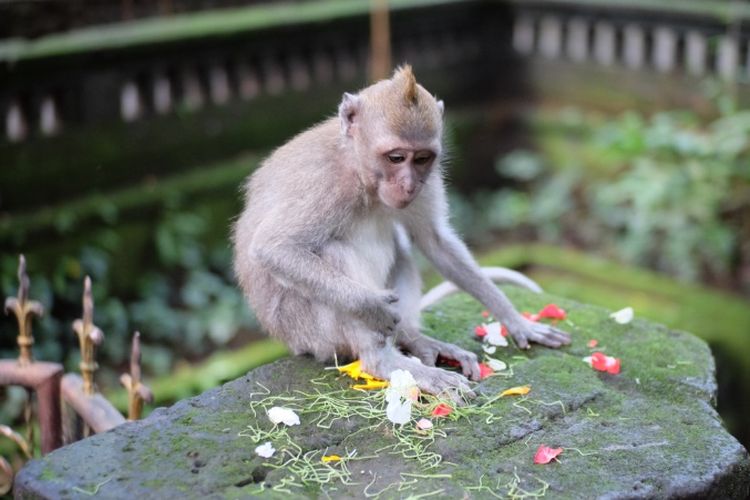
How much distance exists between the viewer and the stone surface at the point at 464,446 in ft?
11.9

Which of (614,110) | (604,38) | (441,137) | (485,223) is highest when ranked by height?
(441,137)

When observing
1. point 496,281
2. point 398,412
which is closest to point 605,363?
point 398,412

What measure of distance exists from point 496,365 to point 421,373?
0.42 m

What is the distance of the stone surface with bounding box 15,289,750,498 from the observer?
3.64 meters

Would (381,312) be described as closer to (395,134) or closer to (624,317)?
(395,134)

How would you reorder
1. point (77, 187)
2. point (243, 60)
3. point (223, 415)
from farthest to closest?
point (243, 60), point (77, 187), point (223, 415)

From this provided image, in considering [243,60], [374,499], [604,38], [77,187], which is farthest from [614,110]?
[374,499]

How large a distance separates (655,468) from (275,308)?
5.77 feet

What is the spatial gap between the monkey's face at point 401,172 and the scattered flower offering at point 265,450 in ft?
3.93

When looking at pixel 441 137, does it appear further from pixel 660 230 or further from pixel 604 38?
pixel 604 38

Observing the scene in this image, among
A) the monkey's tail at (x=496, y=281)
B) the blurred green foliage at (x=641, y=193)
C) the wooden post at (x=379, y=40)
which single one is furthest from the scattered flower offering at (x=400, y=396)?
Answer: the wooden post at (x=379, y=40)

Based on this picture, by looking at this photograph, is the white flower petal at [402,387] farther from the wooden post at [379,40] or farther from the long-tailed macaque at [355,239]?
the wooden post at [379,40]

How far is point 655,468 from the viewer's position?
12.5 feet

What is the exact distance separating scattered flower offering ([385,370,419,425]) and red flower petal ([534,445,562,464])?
528 mm
